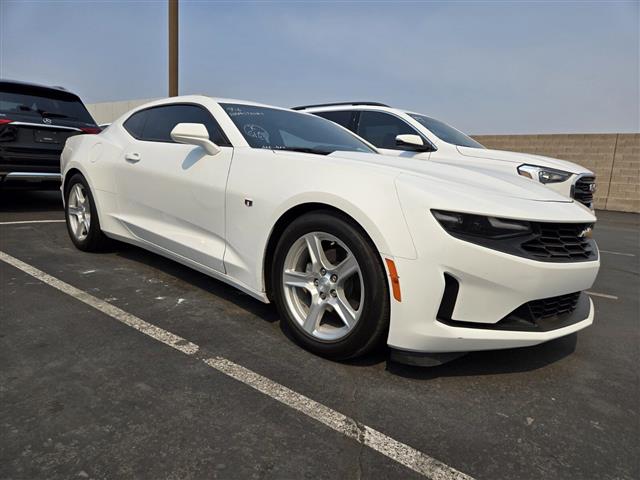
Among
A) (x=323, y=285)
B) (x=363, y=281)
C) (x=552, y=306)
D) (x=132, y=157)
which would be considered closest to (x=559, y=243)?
(x=552, y=306)

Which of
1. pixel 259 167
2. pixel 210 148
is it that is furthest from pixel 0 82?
pixel 259 167

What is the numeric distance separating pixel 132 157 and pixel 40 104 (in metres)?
3.47

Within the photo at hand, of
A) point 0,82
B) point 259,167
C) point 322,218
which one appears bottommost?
point 322,218

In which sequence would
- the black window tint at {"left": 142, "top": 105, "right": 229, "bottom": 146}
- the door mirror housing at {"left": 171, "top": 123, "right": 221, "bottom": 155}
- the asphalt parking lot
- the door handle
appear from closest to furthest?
the asphalt parking lot < the door mirror housing at {"left": 171, "top": 123, "right": 221, "bottom": 155} < the black window tint at {"left": 142, "top": 105, "right": 229, "bottom": 146} < the door handle

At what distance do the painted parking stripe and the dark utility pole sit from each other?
8.53 meters

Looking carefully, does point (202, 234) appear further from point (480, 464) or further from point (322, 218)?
point (480, 464)

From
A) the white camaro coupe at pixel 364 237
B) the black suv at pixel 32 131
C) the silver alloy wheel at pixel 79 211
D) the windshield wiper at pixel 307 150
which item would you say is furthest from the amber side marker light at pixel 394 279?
the black suv at pixel 32 131

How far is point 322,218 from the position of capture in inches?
93.0

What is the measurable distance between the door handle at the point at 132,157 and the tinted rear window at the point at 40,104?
3.07 m

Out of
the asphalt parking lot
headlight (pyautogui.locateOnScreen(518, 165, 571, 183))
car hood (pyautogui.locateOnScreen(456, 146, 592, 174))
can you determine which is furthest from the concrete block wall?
the asphalt parking lot

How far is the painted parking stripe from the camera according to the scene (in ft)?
5.56

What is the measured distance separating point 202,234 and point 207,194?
0.28 m

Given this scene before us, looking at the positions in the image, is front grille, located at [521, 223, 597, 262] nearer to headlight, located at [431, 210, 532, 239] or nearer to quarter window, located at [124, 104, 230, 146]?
headlight, located at [431, 210, 532, 239]

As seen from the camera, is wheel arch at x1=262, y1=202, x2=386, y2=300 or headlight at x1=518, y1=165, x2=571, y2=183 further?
headlight at x1=518, y1=165, x2=571, y2=183
